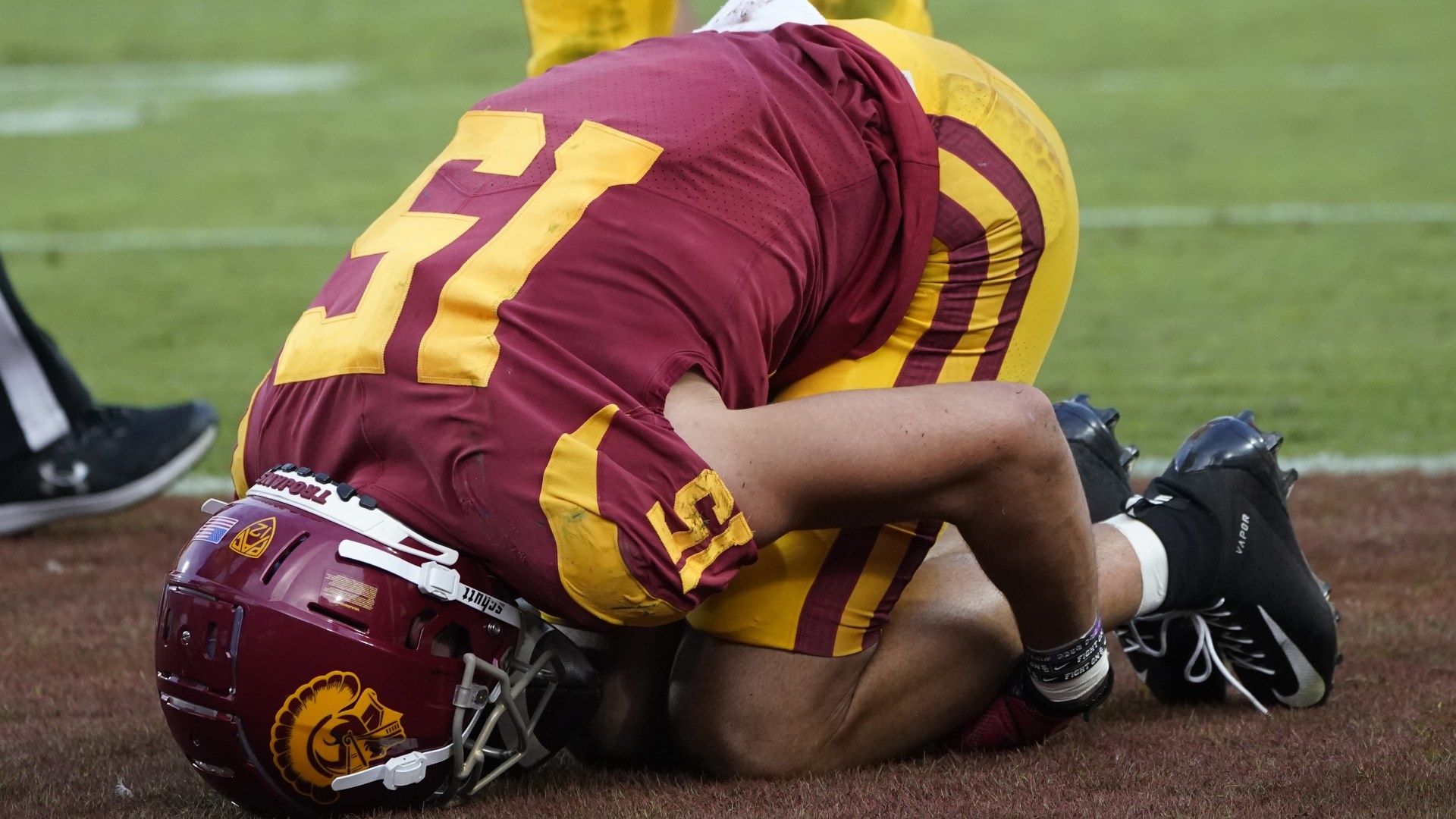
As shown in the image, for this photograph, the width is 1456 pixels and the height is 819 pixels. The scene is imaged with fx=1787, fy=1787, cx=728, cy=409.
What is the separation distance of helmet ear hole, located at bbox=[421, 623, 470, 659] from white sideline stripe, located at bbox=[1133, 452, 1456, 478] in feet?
6.71

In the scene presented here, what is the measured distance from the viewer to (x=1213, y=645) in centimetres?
244

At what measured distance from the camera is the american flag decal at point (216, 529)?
6.28 ft

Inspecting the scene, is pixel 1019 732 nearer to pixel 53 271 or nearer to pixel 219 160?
pixel 53 271

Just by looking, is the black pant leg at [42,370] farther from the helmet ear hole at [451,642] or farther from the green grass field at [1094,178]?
the helmet ear hole at [451,642]

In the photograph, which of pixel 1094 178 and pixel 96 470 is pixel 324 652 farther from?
pixel 1094 178

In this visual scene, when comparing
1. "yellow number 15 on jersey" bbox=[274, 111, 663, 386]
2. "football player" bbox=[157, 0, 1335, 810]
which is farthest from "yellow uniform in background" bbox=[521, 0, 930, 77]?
"yellow number 15 on jersey" bbox=[274, 111, 663, 386]

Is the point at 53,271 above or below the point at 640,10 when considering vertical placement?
below

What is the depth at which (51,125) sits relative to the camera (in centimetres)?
970

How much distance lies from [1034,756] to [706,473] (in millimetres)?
Answer: 665

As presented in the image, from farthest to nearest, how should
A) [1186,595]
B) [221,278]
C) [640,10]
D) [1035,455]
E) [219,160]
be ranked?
[219,160] < [221,278] < [640,10] < [1186,595] < [1035,455]

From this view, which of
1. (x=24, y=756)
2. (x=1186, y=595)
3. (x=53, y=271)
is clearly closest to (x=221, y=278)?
(x=53, y=271)

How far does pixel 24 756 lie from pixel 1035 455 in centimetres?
135

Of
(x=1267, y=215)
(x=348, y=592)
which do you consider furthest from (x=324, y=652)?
(x=1267, y=215)

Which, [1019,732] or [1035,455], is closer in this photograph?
[1035,455]
